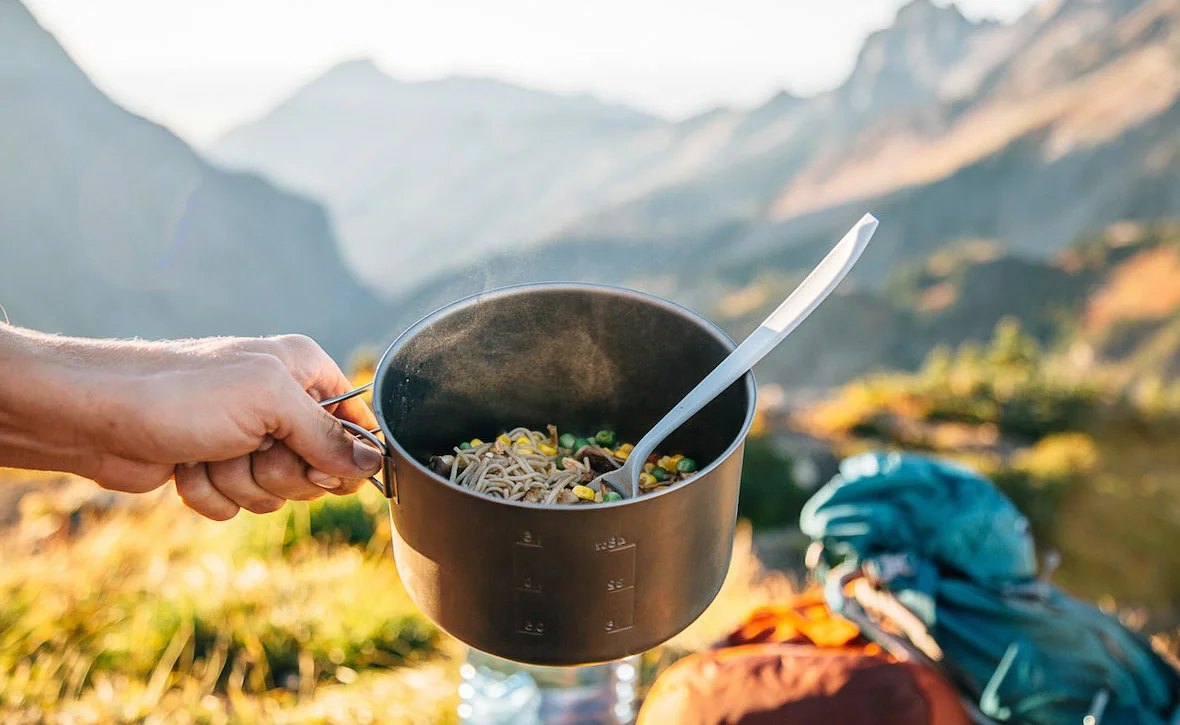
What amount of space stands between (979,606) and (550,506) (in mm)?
2622

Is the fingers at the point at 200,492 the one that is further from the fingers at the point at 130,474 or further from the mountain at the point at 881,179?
the mountain at the point at 881,179

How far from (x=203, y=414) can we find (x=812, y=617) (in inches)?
102

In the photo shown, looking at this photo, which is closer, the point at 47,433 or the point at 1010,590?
the point at 47,433

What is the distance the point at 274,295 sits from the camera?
151 feet

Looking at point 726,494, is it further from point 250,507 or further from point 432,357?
point 250,507

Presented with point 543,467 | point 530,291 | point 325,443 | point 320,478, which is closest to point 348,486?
point 320,478

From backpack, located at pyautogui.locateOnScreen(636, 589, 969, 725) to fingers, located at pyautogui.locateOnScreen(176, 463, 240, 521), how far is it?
160 centimetres

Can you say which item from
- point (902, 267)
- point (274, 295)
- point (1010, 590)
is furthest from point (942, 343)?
point (274, 295)

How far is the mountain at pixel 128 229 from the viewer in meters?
39.3

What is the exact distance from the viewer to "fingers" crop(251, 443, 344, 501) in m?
1.79

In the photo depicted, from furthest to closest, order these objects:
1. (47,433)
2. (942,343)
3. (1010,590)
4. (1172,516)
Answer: (942,343), (1172,516), (1010,590), (47,433)

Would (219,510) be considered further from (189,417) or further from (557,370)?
(557,370)

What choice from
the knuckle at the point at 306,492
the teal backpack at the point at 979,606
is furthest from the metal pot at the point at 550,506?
the teal backpack at the point at 979,606

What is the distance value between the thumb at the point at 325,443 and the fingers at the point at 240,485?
0.19 metres
